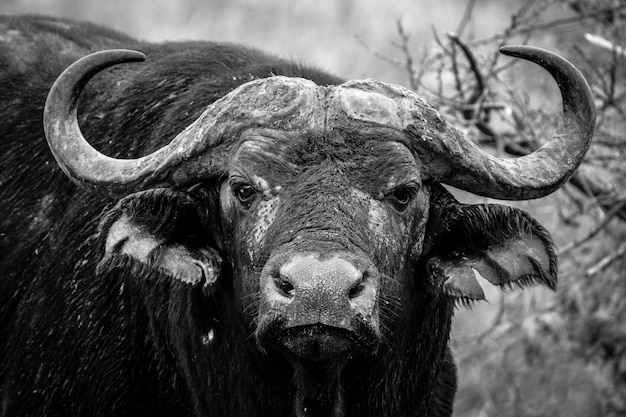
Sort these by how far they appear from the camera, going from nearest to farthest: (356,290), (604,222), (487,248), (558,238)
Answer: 1. (356,290)
2. (487,248)
3. (604,222)
4. (558,238)

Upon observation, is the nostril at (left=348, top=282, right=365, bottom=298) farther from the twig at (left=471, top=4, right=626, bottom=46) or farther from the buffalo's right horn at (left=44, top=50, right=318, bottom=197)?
the twig at (left=471, top=4, right=626, bottom=46)

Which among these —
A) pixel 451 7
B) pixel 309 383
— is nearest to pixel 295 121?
pixel 309 383

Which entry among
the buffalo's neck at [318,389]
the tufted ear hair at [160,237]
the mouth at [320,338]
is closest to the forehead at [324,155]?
the tufted ear hair at [160,237]

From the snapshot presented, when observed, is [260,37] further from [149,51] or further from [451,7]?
[149,51]

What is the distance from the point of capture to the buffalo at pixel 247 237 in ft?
17.0

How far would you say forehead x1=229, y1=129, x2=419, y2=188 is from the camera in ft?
17.4

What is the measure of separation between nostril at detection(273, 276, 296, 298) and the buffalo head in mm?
134

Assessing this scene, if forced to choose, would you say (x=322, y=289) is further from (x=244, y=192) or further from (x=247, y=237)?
(x=244, y=192)

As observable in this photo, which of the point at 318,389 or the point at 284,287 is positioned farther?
the point at 318,389

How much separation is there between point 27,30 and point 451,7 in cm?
1383

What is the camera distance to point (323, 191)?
5.16 m

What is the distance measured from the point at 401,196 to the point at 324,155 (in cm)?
44

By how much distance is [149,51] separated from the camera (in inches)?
285

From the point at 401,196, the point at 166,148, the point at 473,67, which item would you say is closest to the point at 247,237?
the point at 166,148
